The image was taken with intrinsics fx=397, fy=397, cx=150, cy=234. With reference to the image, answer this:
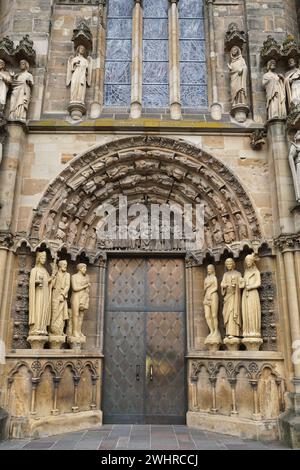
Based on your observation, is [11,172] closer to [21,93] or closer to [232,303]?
[21,93]

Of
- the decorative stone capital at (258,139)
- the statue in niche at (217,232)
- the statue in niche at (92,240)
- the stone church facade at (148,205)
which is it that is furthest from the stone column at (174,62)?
the statue in niche at (92,240)

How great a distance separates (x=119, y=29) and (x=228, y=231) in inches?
211

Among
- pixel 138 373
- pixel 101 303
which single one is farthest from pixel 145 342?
pixel 101 303

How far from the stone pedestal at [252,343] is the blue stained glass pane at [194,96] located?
4841 mm

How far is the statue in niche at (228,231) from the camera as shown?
7355 mm

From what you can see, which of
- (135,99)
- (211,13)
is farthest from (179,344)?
(211,13)

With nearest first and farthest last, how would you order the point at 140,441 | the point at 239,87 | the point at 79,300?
the point at 140,441 < the point at 79,300 < the point at 239,87

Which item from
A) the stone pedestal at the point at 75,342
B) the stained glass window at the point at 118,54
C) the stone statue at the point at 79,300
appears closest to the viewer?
the stone pedestal at the point at 75,342

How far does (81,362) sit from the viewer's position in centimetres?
695

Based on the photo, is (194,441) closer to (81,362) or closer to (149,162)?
(81,362)

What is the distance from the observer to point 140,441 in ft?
19.4

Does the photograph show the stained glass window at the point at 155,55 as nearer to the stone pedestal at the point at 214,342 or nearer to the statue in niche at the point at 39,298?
the statue in niche at the point at 39,298

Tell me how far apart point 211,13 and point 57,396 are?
8.41 m

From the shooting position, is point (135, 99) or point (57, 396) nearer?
point (57, 396)
